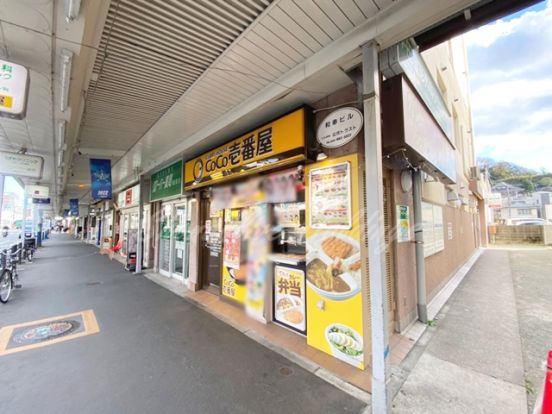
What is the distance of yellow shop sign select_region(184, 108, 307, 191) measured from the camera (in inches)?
114

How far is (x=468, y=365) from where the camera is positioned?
2.55 metres

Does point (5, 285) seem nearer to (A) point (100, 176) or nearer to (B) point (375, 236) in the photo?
(A) point (100, 176)

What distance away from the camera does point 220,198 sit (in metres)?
4.66

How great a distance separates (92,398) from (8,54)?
3408 mm

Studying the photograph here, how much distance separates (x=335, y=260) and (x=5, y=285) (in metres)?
6.61

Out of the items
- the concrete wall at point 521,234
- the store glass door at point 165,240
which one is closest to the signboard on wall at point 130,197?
the store glass door at point 165,240

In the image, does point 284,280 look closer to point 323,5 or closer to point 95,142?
point 323,5

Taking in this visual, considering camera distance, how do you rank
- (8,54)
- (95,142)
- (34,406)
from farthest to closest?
(95,142), (8,54), (34,406)

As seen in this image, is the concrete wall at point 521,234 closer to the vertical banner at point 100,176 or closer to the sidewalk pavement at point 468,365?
the sidewalk pavement at point 468,365

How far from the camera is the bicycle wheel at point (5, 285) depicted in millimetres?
4477

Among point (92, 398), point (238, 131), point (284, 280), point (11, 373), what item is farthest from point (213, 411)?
point (238, 131)

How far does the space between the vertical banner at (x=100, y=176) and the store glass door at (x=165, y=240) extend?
63.7 inches

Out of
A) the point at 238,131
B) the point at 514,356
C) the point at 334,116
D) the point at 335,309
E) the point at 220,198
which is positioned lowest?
the point at 514,356

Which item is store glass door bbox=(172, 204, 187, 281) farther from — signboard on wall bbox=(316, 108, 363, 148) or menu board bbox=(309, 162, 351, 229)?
signboard on wall bbox=(316, 108, 363, 148)
